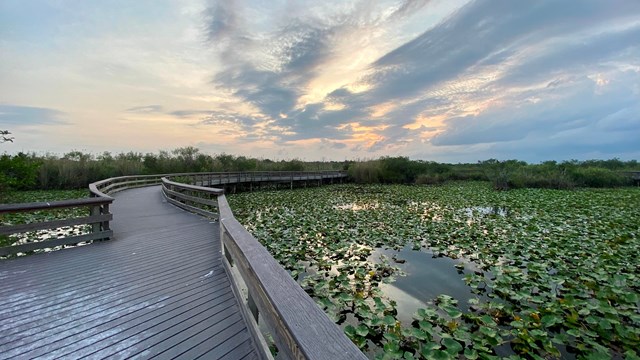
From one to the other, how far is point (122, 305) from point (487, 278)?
558 cm

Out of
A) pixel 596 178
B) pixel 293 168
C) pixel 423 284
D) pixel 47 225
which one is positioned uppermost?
pixel 293 168

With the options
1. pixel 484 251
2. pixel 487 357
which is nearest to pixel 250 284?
pixel 487 357

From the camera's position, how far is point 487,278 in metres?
4.84

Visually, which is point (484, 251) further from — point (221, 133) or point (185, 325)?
point (221, 133)

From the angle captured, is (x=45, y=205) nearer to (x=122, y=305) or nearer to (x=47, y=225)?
(x=47, y=225)

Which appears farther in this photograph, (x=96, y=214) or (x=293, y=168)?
(x=293, y=168)

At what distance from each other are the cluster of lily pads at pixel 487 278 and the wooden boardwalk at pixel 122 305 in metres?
1.63

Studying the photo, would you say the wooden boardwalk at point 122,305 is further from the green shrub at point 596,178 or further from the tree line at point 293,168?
the green shrub at point 596,178

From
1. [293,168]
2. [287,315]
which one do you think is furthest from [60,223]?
[293,168]

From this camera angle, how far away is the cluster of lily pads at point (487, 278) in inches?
118

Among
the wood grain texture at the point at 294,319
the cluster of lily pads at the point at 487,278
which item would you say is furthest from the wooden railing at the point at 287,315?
the cluster of lily pads at the point at 487,278

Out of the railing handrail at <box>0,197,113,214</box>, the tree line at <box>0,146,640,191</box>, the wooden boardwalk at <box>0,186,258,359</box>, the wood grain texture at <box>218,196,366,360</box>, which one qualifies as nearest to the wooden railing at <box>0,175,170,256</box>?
the railing handrail at <box>0,197,113,214</box>

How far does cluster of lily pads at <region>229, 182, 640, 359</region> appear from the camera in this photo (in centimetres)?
299

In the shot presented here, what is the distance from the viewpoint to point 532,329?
3.19 metres
